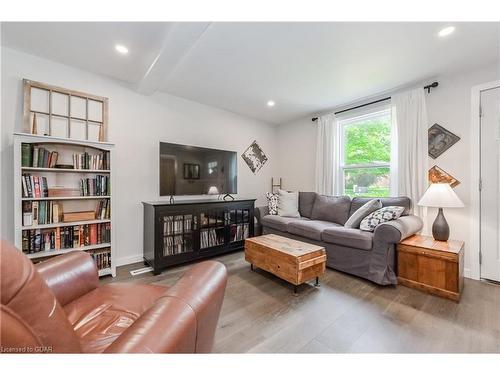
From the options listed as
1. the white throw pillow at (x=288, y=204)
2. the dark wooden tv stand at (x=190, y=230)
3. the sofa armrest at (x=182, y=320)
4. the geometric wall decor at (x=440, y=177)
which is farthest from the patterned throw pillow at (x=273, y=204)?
the sofa armrest at (x=182, y=320)

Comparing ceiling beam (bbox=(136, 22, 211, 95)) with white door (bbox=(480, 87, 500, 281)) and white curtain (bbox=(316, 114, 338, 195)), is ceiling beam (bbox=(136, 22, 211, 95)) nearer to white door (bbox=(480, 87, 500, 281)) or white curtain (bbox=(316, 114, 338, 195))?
white curtain (bbox=(316, 114, 338, 195))

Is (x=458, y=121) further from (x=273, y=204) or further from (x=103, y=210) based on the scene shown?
(x=103, y=210)

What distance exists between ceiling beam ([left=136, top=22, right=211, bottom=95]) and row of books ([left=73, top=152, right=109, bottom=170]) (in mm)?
967

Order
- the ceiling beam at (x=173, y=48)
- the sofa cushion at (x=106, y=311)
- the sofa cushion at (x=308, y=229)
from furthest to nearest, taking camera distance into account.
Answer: the sofa cushion at (x=308, y=229), the ceiling beam at (x=173, y=48), the sofa cushion at (x=106, y=311)

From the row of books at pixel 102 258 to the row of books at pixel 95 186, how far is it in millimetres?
618

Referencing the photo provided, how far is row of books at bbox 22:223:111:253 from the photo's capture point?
1905 millimetres

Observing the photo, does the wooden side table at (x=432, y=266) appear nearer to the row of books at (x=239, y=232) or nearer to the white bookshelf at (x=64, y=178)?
the row of books at (x=239, y=232)

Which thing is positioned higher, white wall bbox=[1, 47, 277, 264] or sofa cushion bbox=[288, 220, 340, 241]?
white wall bbox=[1, 47, 277, 264]

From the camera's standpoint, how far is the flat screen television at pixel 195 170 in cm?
267

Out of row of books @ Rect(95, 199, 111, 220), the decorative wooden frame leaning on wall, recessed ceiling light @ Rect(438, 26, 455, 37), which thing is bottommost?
row of books @ Rect(95, 199, 111, 220)

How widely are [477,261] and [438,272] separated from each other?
2.61 ft

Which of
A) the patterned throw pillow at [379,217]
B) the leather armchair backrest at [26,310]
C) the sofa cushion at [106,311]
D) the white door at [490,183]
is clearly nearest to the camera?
the leather armchair backrest at [26,310]

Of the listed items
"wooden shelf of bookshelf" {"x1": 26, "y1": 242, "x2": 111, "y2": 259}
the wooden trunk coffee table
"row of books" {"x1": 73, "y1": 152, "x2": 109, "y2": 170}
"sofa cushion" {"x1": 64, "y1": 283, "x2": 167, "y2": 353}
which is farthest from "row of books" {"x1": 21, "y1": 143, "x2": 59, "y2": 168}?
the wooden trunk coffee table
